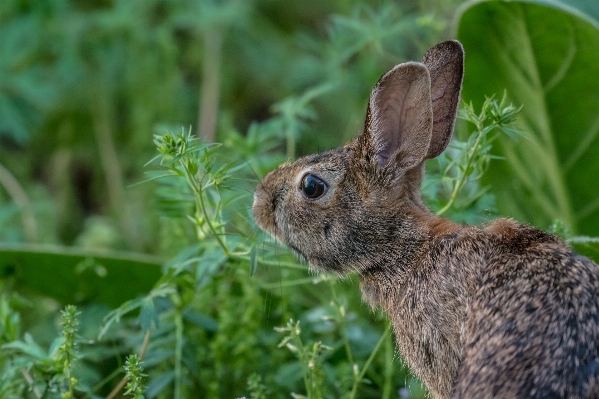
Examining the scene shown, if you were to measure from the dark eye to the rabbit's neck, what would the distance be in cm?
35

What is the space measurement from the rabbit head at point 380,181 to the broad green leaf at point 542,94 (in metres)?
1.04

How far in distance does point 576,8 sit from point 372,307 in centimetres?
175

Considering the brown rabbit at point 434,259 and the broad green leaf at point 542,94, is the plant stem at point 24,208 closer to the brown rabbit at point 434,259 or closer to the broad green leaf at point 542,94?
the brown rabbit at point 434,259

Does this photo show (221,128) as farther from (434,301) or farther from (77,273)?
(434,301)

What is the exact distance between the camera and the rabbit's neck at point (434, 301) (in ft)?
8.69

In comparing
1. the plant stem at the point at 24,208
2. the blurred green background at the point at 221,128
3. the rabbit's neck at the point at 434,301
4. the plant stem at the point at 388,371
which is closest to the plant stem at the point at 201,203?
the blurred green background at the point at 221,128

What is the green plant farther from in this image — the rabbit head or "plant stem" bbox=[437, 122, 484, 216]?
"plant stem" bbox=[437, 122, 484, 216]

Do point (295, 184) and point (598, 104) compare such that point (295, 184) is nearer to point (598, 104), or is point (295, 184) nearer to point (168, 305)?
point (168, 305)

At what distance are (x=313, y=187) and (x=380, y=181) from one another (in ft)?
0.77

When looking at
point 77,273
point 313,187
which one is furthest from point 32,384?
point 313,187

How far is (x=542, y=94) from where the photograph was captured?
411cm

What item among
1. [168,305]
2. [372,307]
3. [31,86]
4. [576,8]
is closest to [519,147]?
[576,8]

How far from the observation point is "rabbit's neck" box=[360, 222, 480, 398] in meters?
2.65

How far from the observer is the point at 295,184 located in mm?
3141
